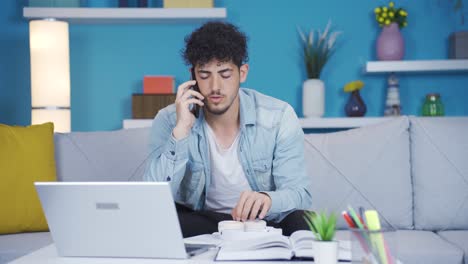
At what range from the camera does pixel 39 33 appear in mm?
3377

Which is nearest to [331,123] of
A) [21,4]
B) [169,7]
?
[169,7]

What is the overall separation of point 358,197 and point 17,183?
1403 mm

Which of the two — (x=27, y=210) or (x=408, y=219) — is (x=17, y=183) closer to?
(x=27, y=210)

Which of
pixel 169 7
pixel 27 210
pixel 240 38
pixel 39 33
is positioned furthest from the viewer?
pixel 169 7

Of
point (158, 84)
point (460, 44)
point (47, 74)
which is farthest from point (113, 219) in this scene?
point (460, 44)

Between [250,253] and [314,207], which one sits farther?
[314,207]

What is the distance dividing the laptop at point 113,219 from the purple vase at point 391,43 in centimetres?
254

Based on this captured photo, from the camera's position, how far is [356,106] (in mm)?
3672

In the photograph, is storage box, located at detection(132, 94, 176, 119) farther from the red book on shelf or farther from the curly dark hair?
the curly dark hair

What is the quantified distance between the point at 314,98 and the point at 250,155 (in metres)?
1.54

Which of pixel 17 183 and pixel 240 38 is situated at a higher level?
pixel 240 38

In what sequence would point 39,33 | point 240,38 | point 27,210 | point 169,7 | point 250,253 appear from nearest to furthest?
point 250,253
point 240,38
point 27,210
point 39,33
point 169,7

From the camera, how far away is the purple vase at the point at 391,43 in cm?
360

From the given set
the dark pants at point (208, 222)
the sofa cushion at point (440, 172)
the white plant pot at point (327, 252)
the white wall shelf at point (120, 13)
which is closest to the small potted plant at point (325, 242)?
the white plant pot at point (327, 252)
